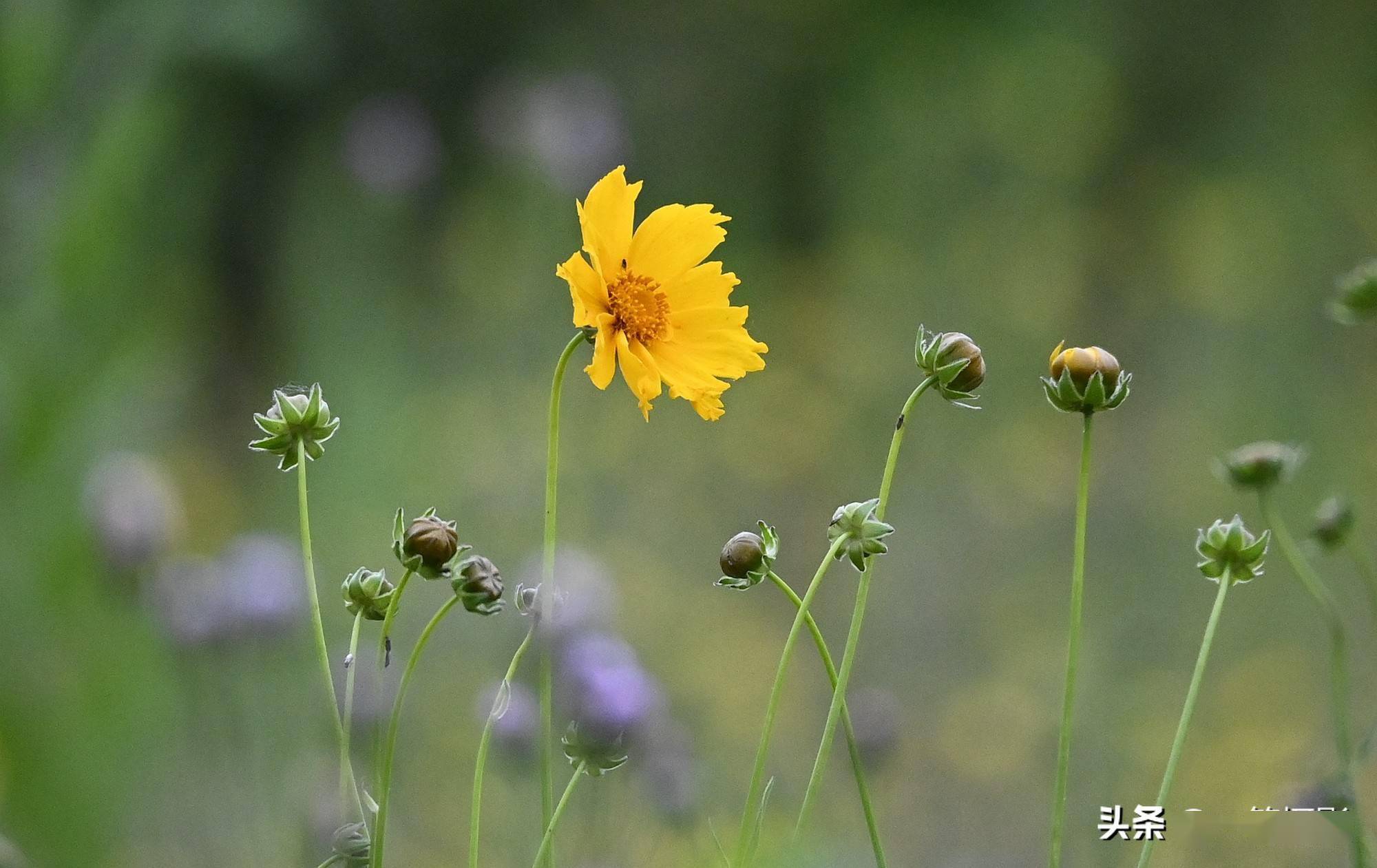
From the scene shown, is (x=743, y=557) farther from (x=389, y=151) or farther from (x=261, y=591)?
(x=389, y=151)

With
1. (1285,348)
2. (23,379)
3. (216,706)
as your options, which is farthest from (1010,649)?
(23,379)

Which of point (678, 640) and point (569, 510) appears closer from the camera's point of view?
point (678, 640)

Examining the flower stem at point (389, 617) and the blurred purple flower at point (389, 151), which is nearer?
the flower stem at point (389, 617)

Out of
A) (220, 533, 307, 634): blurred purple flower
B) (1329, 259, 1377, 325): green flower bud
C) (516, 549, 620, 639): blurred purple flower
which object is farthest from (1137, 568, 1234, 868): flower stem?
(220, 533, 307, 634): blurred purple flower

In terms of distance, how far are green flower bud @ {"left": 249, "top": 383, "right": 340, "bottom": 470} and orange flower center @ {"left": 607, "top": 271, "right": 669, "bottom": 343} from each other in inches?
4.1

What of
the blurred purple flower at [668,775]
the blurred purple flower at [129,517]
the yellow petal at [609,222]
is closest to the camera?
the yellow petal at [609,222]

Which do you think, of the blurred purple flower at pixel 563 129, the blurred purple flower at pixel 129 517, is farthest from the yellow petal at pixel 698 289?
the blurred purple flower at pixel 563 129

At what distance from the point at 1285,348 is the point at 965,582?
0.65m

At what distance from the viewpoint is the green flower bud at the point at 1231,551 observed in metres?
0.39

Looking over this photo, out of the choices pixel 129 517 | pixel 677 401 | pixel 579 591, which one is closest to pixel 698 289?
pixel 579 591

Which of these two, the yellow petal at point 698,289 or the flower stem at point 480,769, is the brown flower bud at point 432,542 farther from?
the yellow petal at point 698,289

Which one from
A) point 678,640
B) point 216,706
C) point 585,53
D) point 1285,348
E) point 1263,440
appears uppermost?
point 585,53

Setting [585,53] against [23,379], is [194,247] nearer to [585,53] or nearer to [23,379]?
[585,53]

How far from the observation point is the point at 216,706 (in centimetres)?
145
